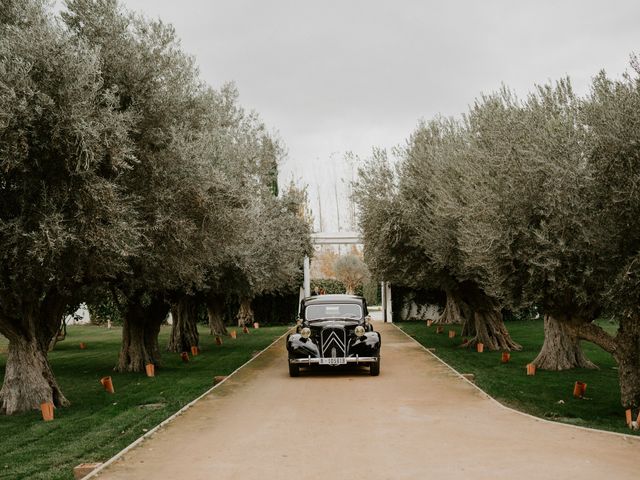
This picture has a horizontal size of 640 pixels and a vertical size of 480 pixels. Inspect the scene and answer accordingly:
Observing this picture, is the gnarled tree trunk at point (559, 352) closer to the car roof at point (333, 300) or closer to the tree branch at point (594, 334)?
the car roof at point (333, 300)

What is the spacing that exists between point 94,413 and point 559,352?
39.5ft

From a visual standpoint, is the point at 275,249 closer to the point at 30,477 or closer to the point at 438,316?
the point at 30,477

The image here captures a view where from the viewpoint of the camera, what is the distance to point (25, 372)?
13.8 metres

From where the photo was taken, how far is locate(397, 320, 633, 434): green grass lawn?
39.7 ft

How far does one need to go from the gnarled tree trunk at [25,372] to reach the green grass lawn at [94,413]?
0.44 meters

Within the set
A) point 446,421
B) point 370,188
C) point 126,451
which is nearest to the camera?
point 126,451

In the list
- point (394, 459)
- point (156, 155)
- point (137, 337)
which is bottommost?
point (394, 459)

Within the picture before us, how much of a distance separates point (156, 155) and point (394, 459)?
7.86 meters

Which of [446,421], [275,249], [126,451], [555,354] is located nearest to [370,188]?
[275,249]

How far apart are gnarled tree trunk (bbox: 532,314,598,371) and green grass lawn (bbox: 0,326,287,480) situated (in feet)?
28.2

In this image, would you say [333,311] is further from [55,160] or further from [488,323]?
[55,160]

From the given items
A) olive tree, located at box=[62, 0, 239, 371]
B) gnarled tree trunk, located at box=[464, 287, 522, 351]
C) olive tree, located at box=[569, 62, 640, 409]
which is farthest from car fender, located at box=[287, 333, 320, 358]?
gnarled tree trunk, located at box=[464, 287, 522, 351]

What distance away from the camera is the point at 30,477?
323 inches

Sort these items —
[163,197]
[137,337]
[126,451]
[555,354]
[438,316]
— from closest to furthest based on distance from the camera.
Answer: [126,451], [163,197], [555,354], [137,337], [438,316]
